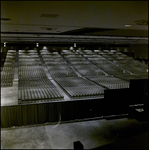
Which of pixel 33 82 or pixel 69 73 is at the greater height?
pixel 69 73

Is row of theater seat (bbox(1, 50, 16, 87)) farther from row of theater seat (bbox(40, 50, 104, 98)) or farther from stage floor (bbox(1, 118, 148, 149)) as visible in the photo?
stage floor (bbox(1, 118, 148, 149))

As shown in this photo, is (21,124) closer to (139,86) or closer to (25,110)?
(25,110)

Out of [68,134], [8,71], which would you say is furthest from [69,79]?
[68,134]

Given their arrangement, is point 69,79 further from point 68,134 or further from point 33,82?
point 68,134

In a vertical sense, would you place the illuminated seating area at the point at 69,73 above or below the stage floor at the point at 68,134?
above

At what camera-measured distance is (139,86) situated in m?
9.11

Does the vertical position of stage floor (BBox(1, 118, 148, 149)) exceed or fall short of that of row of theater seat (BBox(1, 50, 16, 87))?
it falls short

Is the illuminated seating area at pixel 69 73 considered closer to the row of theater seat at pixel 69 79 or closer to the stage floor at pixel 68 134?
the row of theater seat at pixel 69 79

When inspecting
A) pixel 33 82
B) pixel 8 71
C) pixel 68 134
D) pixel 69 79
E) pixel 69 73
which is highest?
pixel 8 71

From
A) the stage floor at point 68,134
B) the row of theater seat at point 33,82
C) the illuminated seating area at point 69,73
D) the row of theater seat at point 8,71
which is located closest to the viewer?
the stage floor at point 68,134

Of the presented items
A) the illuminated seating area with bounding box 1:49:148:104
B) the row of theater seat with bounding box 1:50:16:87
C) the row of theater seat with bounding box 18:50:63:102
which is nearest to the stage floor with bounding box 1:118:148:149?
the illuminated seating area with bounding box 1:49:148:104

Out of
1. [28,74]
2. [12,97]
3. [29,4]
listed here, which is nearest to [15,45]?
[28,74]

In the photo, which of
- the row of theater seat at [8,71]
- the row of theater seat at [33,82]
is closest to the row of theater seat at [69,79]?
the row of theater seat at [33,82]

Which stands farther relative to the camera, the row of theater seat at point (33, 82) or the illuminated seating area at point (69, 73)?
the illuminated seating area at point (69, 73)
